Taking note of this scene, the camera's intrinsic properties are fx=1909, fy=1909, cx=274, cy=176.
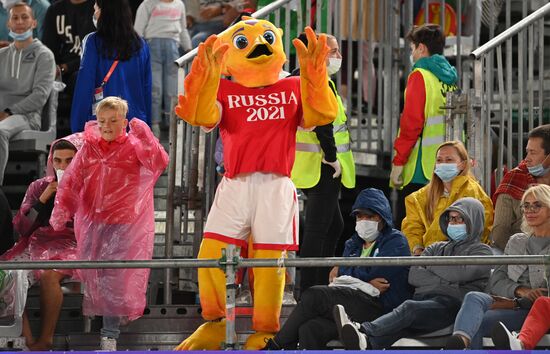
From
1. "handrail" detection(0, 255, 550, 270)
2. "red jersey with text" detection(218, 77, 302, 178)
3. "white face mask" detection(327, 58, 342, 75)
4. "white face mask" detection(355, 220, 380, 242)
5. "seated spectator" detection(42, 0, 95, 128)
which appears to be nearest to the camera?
"handrail" detection(0, 255, 550, 270)

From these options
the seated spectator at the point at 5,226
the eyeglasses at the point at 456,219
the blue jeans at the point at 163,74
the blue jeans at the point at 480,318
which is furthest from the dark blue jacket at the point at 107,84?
the blue jeans at the point at 480,318

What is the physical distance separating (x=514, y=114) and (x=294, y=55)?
1.77 meters

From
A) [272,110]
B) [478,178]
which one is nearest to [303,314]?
[272,110]

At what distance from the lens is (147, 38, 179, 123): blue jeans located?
14.7 meters

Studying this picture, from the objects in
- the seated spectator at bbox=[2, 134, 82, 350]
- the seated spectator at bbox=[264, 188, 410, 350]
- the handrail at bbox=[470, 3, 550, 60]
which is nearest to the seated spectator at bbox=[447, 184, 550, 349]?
the seated spectator at bbox=[264, 188, 410, 350]

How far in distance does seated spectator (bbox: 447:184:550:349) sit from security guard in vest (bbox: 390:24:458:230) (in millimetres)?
2015

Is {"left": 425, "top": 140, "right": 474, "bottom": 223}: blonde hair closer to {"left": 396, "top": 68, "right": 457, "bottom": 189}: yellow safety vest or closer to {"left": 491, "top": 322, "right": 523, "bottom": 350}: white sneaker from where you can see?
{"left": 396, "top": 68, "right": 457, "bottom": 189}: yellow safety vest

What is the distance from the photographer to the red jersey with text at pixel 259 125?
11180 millimetres

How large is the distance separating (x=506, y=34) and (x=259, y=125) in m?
3.30

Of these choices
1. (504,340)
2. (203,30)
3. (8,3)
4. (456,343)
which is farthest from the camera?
(203,30)

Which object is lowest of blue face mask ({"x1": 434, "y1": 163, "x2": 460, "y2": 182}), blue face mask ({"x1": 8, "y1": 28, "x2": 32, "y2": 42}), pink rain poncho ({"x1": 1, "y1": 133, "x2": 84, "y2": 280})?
pink rain poncho ({"x1": 1, "y1": 133, "x2": 84, "y2": 280})

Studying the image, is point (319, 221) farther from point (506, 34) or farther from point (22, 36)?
point (22, 36)

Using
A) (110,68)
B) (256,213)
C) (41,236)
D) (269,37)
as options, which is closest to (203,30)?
(110,68)

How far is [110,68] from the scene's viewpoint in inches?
524
